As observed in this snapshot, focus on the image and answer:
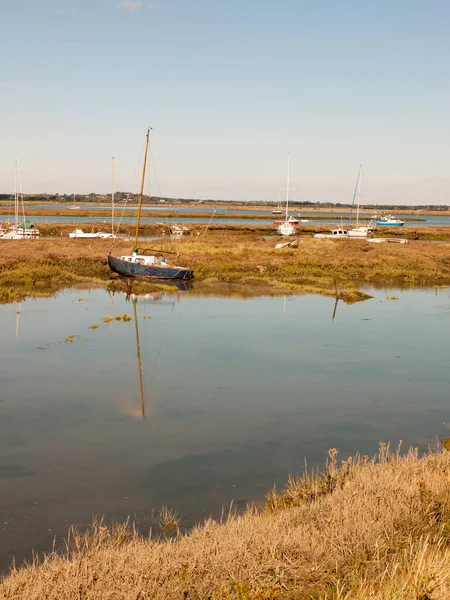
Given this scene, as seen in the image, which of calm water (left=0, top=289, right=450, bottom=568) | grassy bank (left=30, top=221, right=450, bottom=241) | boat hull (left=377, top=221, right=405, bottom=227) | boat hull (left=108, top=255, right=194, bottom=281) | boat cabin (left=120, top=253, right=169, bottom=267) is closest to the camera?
calm water (left=0, top=289, right=450, bottom=568)

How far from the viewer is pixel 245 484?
14.1m

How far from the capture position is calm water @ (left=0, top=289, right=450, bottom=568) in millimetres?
13578

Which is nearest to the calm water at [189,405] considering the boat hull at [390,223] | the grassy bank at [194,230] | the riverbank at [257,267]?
the riverbank at [257,267]

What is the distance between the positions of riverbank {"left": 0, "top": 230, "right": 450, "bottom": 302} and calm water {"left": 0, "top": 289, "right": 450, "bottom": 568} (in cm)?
1070

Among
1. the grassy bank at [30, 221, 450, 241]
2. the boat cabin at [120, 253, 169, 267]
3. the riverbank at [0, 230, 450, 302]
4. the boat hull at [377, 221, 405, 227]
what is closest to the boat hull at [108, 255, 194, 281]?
the boat cabin at [120, 253, 169, 267]

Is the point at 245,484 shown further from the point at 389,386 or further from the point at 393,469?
the point at 389,386

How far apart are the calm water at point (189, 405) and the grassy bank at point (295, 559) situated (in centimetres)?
265

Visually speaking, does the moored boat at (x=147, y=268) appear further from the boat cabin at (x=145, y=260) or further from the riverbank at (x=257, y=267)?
the riverbank at (x=257, y=267)

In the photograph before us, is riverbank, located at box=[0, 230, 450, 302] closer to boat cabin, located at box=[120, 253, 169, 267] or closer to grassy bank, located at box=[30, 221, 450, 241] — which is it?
boat cabin, located at box=[120, 253, 169, 267]

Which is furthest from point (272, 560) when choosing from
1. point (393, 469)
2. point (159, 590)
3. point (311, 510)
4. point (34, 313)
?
point (34, 313)

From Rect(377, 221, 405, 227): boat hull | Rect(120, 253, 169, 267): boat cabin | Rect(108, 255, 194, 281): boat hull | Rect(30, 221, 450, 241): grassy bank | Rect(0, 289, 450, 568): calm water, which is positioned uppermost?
Rect(377, 221, 405, 227): boat hull

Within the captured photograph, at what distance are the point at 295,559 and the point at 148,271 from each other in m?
40.6

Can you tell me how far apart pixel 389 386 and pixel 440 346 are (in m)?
7.69

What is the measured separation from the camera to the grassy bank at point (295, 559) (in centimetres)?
754
